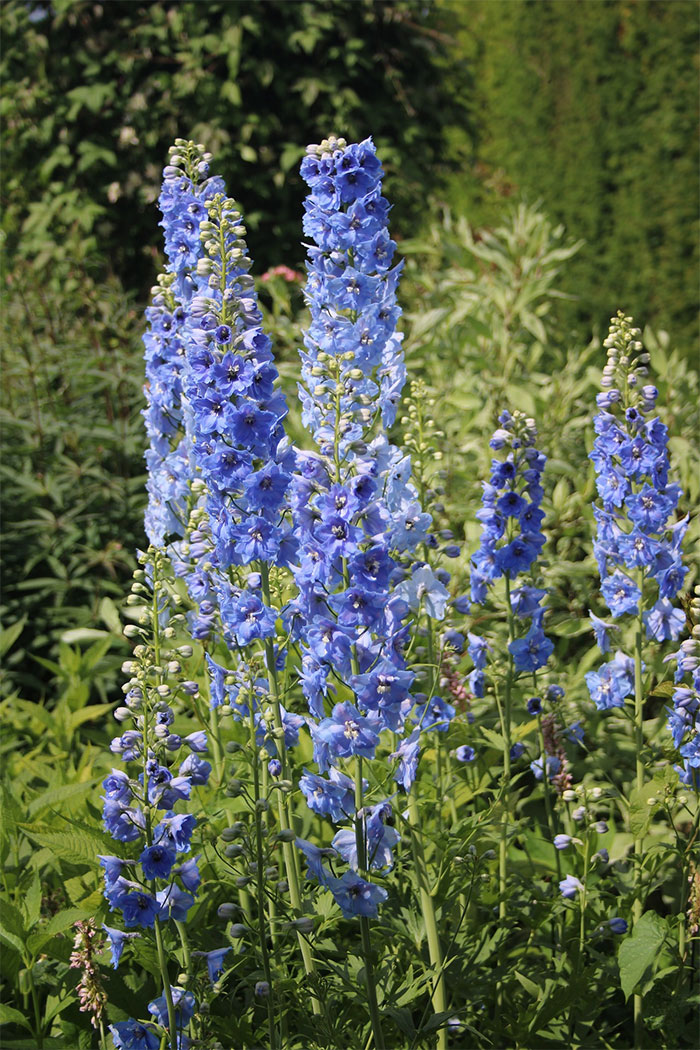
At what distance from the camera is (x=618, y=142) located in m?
9.26

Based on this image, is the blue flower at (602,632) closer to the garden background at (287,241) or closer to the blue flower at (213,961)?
the garden background at (287,241)

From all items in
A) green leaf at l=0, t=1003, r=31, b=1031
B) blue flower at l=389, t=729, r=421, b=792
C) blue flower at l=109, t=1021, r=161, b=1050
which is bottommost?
green leaf at l=0, t=1003, r=31, b=1031

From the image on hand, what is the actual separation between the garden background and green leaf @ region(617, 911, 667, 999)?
4.00ft

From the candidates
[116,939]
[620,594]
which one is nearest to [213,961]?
[116,939]

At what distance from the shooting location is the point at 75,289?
19.6ft

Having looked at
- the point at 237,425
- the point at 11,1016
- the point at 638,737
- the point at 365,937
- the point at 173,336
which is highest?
the point at 173,336

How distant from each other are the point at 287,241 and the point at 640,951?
535cm

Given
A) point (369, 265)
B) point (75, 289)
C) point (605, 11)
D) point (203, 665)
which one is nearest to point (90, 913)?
point (203, 665)

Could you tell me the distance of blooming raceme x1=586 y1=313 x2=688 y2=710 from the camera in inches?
95.6

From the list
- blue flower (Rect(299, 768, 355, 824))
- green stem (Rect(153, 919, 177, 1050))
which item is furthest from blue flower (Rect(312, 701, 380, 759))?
green stem (Rect(153, 919, 177, 1050))

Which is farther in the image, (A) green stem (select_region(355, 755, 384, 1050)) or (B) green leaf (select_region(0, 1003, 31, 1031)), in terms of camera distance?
(B) green leaf (select_region(0, 1003, 31, 1031))

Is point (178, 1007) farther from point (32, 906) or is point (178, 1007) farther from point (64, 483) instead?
point (64, 483)

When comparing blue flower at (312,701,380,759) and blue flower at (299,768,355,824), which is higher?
blue flower at (312,701,380,759)

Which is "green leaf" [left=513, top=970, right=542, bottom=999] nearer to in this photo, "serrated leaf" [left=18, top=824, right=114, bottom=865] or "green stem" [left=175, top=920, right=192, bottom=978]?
"green stem" [left=175, top=920, right=192, bottom=978]
